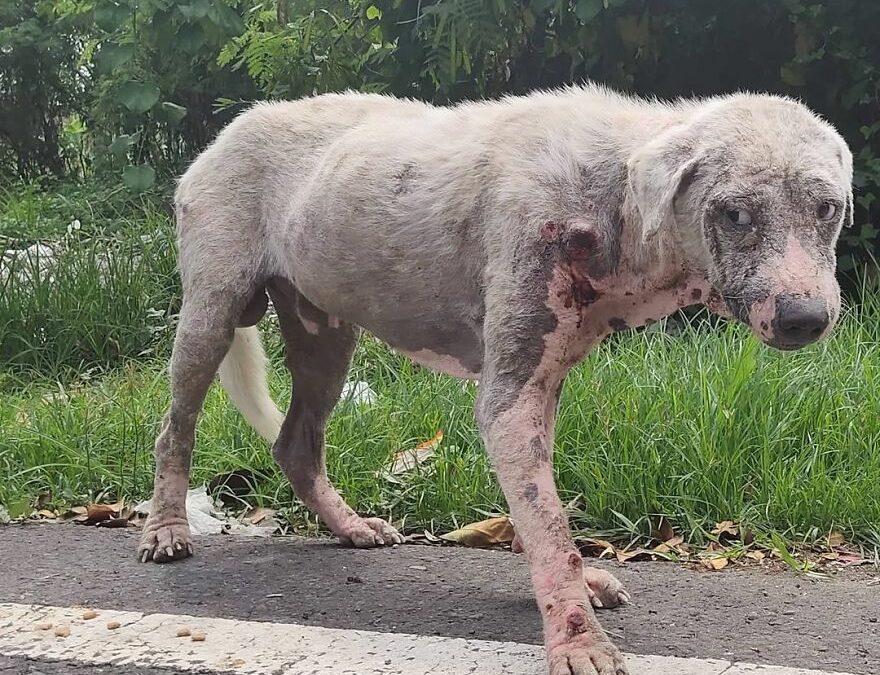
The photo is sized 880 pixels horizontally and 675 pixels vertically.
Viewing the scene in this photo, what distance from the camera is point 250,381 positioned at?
4.37 meters

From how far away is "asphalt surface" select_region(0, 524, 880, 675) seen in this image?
3035 mm

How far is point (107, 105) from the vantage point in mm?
9641

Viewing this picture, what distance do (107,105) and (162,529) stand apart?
6.54 metres

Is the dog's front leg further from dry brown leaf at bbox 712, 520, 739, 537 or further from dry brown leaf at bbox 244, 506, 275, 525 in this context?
dry brown leaf at bbox 244, 506, 275, 525

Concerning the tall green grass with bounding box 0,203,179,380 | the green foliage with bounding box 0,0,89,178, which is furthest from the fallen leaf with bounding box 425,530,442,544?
the green foliage with bounding box 0,0,89,178

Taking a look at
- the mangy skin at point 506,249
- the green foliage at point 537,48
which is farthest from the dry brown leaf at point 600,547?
the green foliage at point 537,48

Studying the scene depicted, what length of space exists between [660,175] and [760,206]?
273 millimetres

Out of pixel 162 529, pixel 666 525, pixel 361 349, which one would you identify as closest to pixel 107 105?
pixel 361 349

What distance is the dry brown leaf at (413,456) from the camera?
4.68m

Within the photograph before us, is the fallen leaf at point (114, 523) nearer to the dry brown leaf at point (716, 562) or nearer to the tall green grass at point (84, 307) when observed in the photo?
the dry brown leaf at point (716, 562)

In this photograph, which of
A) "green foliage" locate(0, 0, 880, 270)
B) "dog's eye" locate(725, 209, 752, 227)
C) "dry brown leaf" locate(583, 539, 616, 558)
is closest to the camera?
"dog's eye" locate(725, 209, 752, 227)

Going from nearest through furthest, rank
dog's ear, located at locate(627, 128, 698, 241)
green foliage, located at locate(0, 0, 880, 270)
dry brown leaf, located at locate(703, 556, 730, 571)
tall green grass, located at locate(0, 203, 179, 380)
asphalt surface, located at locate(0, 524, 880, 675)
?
dog's ear, located at locate(627, 128, 698, 241) → asphalt surface, located at locate(0, 524, 880, 675) → dry brown leaf, located at locate(703, 556, 730, 571) → green foliage, located at locate(0, 0, 880, 270) → tall green grass, located at locate(0, 203, 179, 380)

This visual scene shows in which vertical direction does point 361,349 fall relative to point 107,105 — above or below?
below

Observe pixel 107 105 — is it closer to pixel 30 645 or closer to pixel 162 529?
pixel 162 529
